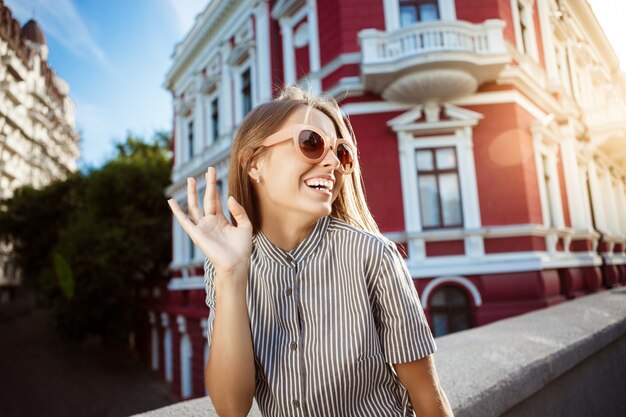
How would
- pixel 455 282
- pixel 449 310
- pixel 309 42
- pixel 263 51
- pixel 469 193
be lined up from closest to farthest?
pixel 455 282 → pixel 449 310 → pixel 469 193 → pixel 309 42 → pixel 263 51

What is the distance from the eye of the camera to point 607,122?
492 inches

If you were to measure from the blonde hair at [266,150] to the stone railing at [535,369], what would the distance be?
2.75 feet

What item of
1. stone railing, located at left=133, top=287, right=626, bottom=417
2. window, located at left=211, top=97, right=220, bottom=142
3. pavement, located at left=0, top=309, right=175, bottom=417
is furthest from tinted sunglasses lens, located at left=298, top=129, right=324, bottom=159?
pavement, located at left=0, top=309, right=175, bottom=417

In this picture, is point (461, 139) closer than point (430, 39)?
No

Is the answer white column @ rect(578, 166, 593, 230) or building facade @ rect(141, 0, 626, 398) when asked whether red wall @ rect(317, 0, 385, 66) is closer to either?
building facade @ rect(141, 0, 626, 398)

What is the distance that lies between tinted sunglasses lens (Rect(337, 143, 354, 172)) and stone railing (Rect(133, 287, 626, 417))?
100 cm

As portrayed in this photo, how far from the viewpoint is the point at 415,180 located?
8.55 m

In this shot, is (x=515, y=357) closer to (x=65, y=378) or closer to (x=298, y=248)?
(x=298, y=248)

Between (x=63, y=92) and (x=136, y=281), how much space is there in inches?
386

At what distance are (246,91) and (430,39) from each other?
682 centimetres

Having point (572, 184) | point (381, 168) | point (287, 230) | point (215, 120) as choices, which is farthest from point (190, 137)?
point (287, 230)

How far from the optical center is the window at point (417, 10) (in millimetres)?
9031

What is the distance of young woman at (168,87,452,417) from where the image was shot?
993mm

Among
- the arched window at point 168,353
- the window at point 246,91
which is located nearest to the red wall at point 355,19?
the window at point 246,91
